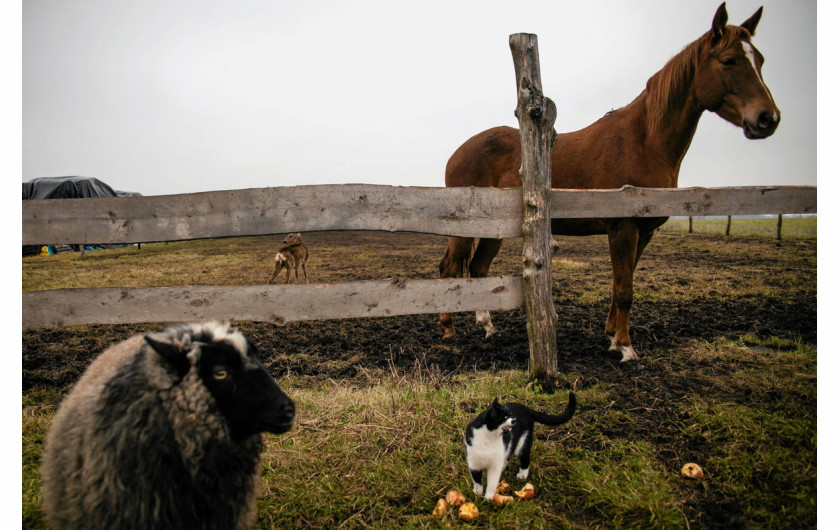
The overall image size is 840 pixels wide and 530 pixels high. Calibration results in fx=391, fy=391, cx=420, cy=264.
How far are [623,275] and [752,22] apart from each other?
329cm

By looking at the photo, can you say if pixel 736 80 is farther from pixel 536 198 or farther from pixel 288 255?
pixel 288 255

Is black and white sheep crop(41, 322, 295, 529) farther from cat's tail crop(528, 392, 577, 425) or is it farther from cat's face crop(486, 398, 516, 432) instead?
cat's tail crop(528, 392, 577, 425)

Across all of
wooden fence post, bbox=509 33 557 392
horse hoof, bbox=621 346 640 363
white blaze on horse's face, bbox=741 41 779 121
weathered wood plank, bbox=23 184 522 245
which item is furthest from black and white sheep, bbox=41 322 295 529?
white blaze on horse's face, bbox=741 41 779 121

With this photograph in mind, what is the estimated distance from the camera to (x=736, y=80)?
4461 mm

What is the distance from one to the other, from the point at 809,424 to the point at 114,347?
16.4 ft

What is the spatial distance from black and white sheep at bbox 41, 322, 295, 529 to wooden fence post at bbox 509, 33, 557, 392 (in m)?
2.74

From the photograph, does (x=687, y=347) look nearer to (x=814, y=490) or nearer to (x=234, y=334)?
(x=814, y=490)

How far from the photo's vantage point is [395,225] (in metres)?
3.74

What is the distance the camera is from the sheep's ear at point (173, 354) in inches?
69.2

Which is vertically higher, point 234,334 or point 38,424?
point 234,334

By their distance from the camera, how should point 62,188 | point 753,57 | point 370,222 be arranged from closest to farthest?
point 370,222 → point 753,57 → point 62,188

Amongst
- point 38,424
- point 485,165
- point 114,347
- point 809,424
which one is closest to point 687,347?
point 809,424

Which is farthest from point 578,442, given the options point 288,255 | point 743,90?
point 288,255

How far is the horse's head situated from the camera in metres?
4.26
